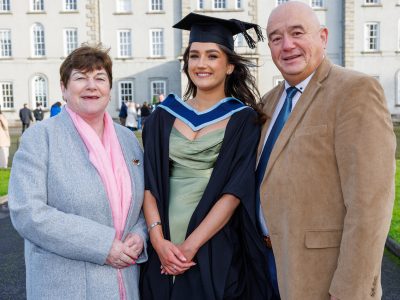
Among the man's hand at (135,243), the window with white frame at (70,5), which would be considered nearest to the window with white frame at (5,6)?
the window with white frame at (70,5)

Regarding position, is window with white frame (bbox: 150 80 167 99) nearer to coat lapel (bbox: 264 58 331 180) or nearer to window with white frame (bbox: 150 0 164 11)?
window with white frame (bbox: 150 0 164 11)

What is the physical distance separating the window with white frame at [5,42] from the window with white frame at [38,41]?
1.80m

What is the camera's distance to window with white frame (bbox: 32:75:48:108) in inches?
1325


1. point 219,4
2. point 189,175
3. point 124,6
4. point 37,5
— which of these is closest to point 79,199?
point 189,175

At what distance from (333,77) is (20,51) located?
114 feet

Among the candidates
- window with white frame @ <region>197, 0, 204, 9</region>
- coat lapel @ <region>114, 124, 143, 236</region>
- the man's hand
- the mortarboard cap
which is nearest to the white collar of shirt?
the mortarboard cap

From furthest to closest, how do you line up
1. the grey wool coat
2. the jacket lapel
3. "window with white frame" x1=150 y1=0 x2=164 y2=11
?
"window with white frame" x1=150 y1=0 x2=164 y2=11, the jacket lapel, the grey wool coat

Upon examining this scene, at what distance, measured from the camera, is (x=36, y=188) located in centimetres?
239

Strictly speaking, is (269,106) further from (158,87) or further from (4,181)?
(158,87)

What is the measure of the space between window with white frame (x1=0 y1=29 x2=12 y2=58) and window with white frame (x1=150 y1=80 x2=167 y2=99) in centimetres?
1076

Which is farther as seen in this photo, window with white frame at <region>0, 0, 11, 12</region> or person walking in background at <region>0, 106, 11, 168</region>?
window with white frame at <region>0, 0, 11, 12</region>

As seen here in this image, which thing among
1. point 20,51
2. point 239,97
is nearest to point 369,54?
point 20,51

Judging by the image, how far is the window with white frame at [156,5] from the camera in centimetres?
3297

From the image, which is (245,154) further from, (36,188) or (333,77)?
(36,188)
